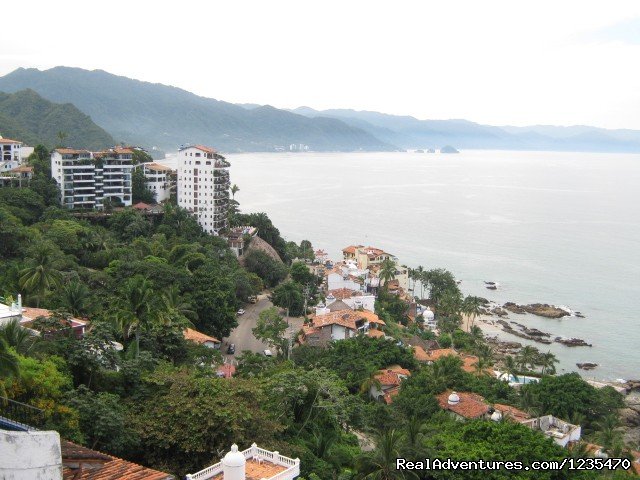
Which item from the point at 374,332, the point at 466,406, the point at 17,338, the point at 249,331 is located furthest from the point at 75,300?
the point at 374,332

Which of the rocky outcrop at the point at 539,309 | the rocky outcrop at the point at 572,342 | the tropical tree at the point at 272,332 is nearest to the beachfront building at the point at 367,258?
the rocky outcrop at the point at 539,309

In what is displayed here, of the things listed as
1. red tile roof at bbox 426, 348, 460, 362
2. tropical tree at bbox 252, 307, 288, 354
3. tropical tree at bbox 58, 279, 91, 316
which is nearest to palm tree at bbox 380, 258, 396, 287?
red tile roof at bbox 426, 348, 460, 362

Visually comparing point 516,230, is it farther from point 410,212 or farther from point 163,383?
point 163,383

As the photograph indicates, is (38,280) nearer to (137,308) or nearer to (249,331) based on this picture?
(137,308)

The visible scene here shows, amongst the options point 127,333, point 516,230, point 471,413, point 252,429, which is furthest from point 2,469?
point 516,230

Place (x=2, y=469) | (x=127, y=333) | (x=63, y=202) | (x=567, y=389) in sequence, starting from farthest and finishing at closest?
(x=63, y=202)
(x=567, y=389)
(x=127, y=333)
(x=2, y=469)

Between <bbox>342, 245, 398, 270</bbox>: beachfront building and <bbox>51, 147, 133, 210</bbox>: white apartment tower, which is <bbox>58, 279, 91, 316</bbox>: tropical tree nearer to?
<bbox>51, 147, 133, 210</bbox>: white apartment tower

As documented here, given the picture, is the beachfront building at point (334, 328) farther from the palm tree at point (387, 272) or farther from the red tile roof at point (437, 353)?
the palm tree at point (387, 272)
